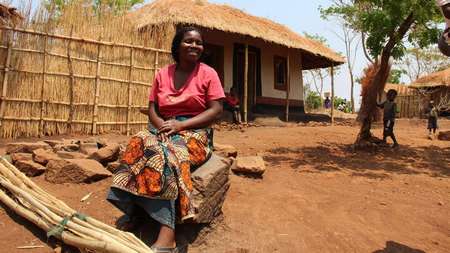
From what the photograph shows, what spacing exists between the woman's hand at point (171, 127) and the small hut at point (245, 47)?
6.42 meters

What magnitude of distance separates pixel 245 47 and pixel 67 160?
919cm

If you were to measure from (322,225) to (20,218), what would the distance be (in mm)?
2390

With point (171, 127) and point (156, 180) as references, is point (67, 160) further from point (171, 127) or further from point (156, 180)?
point (156, 180)

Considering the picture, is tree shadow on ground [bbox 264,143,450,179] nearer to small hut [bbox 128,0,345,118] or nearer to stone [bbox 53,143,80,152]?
stone [bbox 53,143,80,152]

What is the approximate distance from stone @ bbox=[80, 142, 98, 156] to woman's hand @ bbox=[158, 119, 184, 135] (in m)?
2.16

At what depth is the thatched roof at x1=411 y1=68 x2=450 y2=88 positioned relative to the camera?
22500 mm

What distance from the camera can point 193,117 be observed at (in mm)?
3020

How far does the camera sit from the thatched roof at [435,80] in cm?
2250

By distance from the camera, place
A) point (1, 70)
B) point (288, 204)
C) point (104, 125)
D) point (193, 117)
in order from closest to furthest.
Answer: point (193, 117), point (288, 204), point (1, 70), point (104, 125)

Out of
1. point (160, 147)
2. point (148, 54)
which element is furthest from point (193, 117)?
point (148, 54)

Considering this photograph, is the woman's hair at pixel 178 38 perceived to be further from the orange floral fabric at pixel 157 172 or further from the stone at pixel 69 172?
the stone at pixel 69 172

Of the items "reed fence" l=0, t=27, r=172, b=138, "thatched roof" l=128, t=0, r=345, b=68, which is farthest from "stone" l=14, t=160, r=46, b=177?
"thatched roof" l=128, t=0, r=345, b=68

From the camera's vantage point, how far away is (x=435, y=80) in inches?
911

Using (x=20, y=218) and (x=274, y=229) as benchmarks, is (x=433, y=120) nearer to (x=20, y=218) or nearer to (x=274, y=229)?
(x=274, y=229)
